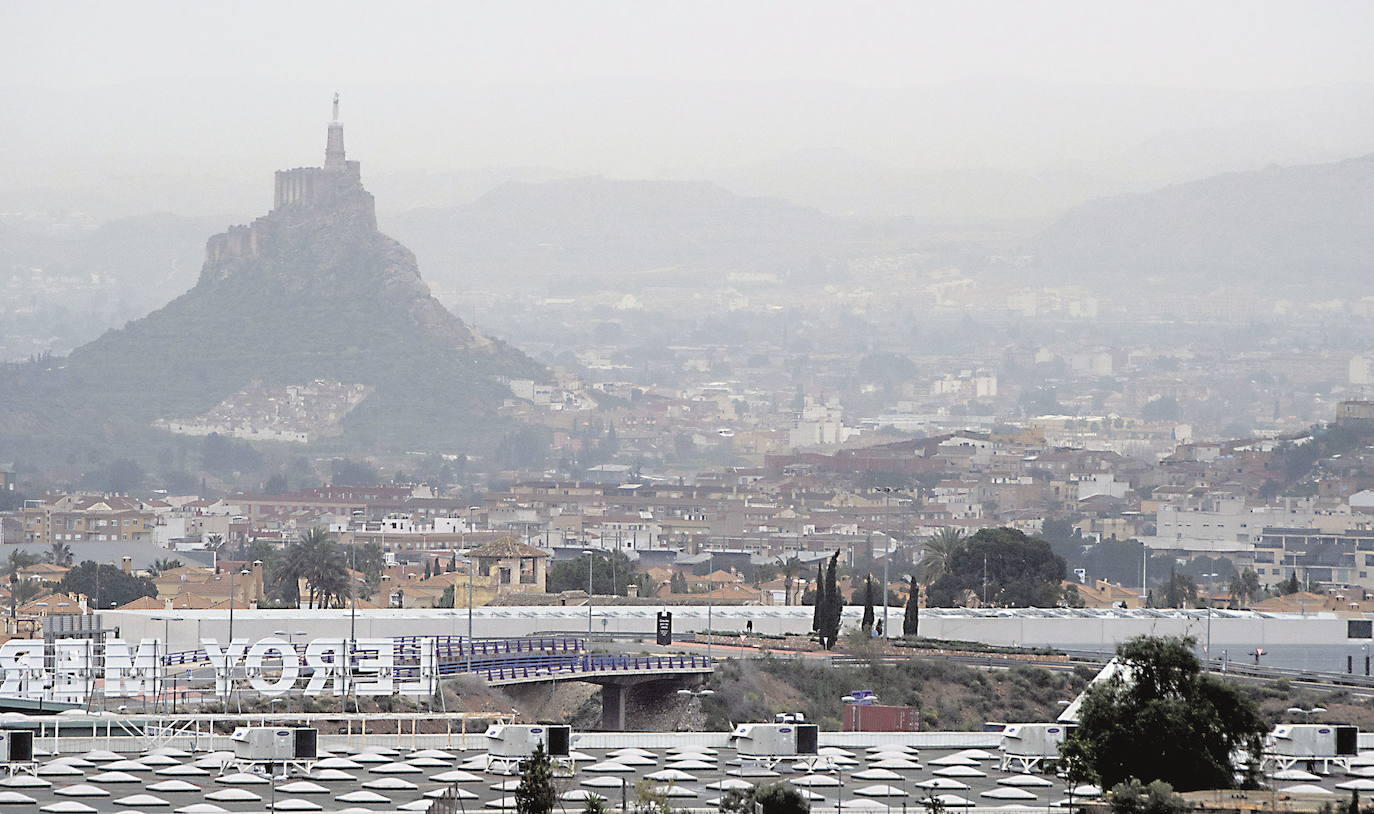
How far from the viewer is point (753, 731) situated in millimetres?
39625

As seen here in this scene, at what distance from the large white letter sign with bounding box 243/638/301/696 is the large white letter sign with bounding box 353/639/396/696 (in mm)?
1241

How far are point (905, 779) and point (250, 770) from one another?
31.5ft

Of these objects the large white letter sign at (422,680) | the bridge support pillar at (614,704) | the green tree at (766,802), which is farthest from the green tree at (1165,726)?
the bridge support pillar at (614,704)

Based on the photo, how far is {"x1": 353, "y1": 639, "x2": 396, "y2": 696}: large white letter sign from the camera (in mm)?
51875

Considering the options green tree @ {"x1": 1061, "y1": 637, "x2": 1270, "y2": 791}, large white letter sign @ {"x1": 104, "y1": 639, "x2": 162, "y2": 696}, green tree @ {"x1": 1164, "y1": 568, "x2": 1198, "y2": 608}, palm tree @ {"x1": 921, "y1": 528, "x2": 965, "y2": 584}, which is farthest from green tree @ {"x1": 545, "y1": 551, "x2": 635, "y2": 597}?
green tree @ {"x1": 1061, "y1": 637, "x2": 1270, "y2": 791}

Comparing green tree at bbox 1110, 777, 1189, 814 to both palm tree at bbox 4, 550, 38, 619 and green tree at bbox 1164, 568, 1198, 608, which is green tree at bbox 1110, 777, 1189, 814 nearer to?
green tree at bbox 1164, 568, 1198, 608

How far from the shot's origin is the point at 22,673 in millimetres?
50719

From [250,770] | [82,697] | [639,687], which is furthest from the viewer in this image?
[639,687]

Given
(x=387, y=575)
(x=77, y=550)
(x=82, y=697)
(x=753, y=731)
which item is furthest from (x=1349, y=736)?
(x=77, y=550)

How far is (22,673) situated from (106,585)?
69.7 m

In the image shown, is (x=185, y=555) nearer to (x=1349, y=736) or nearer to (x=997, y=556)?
(x=997, y=556)

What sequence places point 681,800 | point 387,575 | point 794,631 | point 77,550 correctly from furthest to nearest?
point 77,550, point 387,575, point 794,631, point 681,800

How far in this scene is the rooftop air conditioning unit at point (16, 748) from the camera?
36.9 meters

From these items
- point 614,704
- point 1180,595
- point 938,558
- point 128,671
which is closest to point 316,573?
point 938,558
